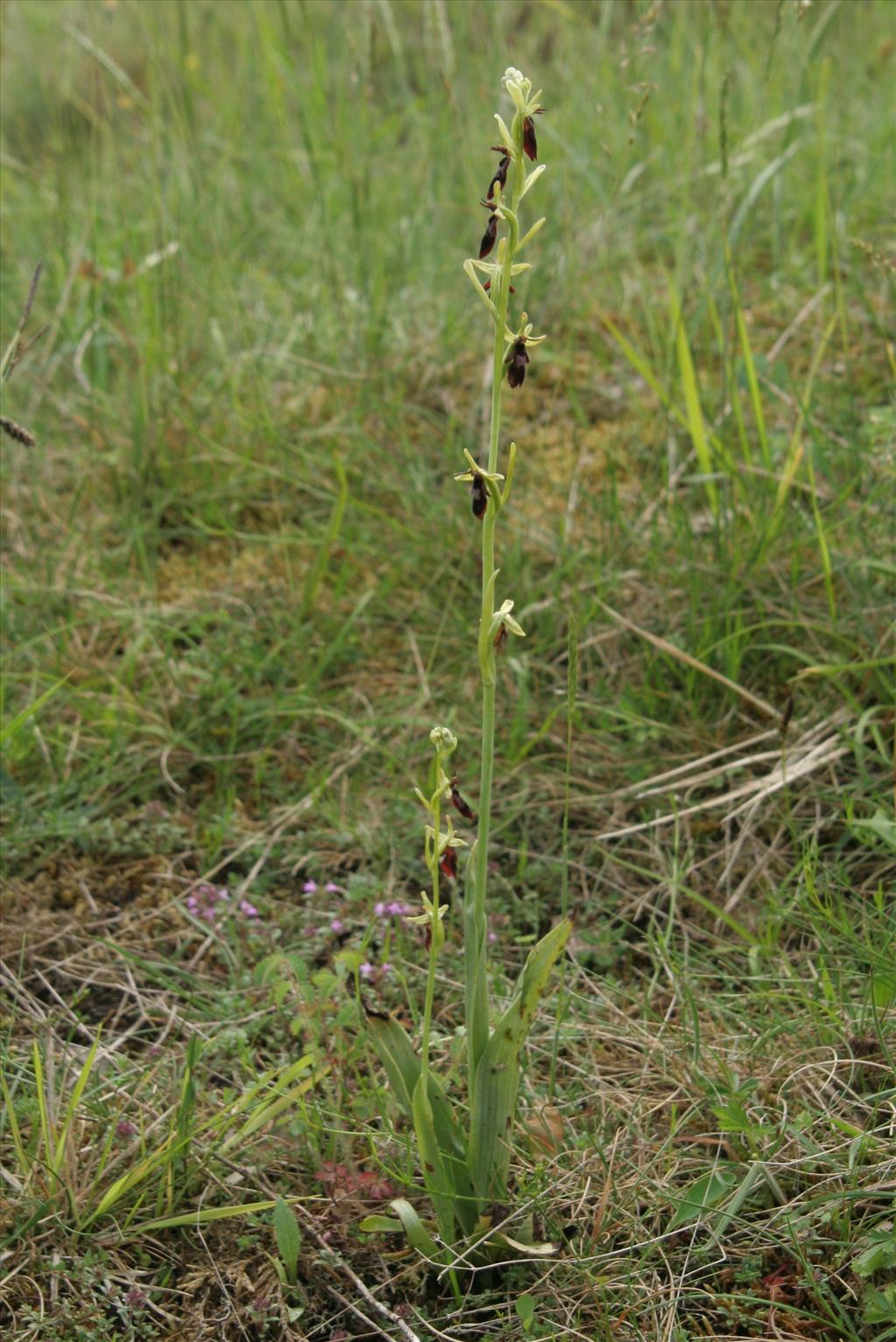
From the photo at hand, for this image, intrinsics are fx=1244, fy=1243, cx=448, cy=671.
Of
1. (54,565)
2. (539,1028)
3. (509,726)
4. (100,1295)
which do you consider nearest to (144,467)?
(54,565)

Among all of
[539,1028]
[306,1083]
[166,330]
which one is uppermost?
[166,330]

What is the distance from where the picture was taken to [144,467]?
9.59ft

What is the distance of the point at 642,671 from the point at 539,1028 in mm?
815

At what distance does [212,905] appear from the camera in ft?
6.98

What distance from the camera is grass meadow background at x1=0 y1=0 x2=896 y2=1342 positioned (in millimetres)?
1545

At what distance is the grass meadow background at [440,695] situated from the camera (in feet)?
5.07

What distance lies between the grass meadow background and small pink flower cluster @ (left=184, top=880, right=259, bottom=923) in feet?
0.09

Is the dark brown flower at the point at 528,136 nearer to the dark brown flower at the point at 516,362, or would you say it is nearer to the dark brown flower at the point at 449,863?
the dark brown flower at the point at 516,362

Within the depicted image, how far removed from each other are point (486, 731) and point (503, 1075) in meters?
0.41

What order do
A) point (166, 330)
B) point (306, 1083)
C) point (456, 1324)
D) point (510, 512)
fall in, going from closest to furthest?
1. point (456, 1324)
2. point (306, 1083)
3. point (510, 512)
4. point (166, 330)

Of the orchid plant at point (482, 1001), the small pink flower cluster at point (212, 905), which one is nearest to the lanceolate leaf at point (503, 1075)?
the orchid plant at point (482, 1001)

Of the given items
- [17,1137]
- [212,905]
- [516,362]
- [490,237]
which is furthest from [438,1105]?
[490,237]

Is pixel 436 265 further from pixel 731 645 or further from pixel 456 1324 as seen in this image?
pixel 456 1324

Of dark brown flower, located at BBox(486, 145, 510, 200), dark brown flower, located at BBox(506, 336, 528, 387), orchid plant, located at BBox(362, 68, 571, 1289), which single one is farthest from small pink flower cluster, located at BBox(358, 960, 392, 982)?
dark brown flower, located at BBox(486, 145, 510, 200)
